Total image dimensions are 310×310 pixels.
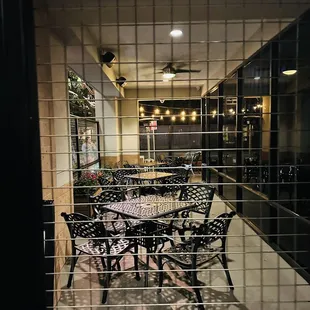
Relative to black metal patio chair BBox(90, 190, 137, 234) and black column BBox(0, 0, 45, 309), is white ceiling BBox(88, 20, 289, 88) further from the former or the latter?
black metal patio chair BBox(90, 190, 137, 234)

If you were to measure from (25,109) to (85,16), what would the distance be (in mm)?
690

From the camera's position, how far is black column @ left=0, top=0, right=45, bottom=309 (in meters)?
0.94

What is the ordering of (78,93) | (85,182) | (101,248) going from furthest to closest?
(78,93), (85,182), (101,248)

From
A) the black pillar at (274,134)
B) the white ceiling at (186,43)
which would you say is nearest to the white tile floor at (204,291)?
the black pillar at (274,134)

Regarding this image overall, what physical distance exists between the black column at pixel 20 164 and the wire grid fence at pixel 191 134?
22 centimetres

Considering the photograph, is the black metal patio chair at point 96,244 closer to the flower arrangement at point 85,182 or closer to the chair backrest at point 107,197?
the chair backrest at point 107,197

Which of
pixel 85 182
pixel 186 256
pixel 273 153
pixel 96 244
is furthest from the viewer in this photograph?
pixel 85 182

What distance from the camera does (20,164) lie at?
3.16 ft

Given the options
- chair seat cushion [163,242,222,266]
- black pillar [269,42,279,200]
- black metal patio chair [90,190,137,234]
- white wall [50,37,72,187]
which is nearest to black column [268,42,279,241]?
black pillar [269,42,279,200]

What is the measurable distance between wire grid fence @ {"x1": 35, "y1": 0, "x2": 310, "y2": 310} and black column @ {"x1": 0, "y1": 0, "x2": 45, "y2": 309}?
219 mm

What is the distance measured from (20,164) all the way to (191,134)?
901mm

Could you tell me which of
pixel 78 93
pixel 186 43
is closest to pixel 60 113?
pixel 186 43

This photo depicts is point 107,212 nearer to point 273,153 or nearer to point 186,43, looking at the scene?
point 273,153

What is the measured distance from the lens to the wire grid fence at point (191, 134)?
1320mm
